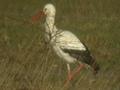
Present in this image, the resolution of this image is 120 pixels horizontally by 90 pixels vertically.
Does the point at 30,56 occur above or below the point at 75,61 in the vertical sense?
above

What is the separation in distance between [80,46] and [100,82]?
262 centimetres

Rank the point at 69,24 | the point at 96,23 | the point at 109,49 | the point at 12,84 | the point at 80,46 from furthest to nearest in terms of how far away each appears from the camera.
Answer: the point at 96,23 < the point at 69,24 < the point at 109,49 < the point at 80,46 < the point at 12,84

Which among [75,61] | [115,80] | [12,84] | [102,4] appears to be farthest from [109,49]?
[102,4]

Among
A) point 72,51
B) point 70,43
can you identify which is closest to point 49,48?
point 70,43

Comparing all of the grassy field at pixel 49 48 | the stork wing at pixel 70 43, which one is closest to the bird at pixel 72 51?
the stork wing at pixel 70 43

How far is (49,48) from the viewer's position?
7.05 m

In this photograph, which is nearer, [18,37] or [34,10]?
[18,37]

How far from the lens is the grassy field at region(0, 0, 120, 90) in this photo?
6.98 meters

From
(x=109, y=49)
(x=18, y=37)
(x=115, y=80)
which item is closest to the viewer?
(x=115, y=80)

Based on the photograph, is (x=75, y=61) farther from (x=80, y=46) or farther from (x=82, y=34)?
(x=82, y=34)

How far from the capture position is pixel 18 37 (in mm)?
12695

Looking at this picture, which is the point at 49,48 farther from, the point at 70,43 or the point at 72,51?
the point at 72,51

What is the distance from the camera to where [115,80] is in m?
7.41

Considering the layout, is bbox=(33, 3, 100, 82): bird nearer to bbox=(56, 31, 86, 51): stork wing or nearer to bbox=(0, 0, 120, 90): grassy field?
bbox=(56, 31, 86, 51): stork wing
